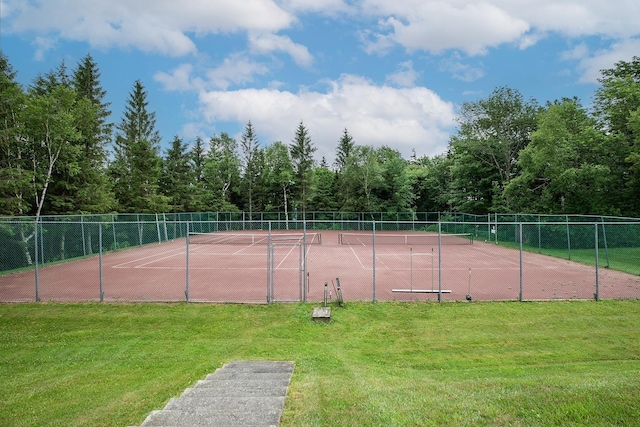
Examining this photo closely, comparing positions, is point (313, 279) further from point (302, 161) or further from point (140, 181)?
point (302, 161)

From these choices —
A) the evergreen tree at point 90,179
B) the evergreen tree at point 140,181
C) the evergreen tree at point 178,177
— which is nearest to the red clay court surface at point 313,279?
the evergreen tree at point 90,179

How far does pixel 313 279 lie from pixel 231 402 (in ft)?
35.9

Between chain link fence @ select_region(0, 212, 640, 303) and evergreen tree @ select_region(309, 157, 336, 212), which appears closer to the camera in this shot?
chain link fence @ select_region(0, 212, 640, 303)

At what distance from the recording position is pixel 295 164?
5653cm

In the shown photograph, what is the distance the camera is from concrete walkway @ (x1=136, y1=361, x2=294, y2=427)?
11.6 ft

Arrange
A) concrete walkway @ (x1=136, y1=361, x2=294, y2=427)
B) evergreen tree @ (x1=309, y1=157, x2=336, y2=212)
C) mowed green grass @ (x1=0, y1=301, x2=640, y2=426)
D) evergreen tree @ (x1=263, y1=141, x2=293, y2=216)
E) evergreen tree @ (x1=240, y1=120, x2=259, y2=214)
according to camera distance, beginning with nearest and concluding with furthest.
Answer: concrete walkway @ (x1=136, y1=361, x2=294, y2=427) < mowed green grass @ (x1=0, y1=301, x2=640, y2=426) < evergreen tree @ (x1=263, y1=141, x2=293, y2=216) < evergreen tree @ (x1=309, y1=157, x2=336, y2=212) < evergreen tree @ (x1=240, y1=120, x2=259, y2=214)

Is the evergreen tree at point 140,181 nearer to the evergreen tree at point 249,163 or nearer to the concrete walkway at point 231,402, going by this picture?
the evergreen tree at point 249,163

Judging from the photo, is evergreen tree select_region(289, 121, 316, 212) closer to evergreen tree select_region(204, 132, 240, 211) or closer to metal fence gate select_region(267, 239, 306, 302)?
evergreen tree select_region(204, 132, 240, 211)

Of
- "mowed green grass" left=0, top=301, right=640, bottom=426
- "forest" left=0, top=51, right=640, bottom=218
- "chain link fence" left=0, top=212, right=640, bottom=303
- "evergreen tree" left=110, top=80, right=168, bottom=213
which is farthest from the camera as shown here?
"evergreen tree" left=110, top=80, right=168, bottom=213

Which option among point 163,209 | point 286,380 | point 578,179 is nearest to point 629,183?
point 578,179

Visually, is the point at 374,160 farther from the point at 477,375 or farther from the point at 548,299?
the point at 477,375

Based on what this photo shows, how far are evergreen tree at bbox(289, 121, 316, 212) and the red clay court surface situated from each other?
32.5 metres

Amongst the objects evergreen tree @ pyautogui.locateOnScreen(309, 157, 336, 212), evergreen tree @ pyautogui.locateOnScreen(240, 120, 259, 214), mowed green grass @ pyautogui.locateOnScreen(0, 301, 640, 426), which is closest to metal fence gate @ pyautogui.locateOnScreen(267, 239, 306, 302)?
mowed green grass @ pyautogui.locateOnScreen(0, 301, 640, 426)

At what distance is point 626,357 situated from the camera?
711 cm
